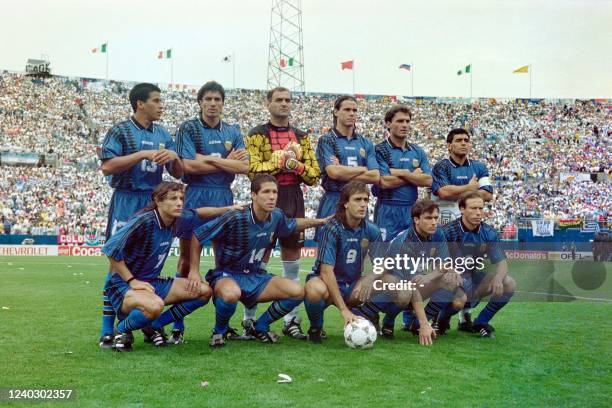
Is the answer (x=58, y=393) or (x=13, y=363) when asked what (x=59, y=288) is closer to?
(x=13, y=363)

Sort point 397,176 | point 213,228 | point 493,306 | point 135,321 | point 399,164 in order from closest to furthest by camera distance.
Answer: point 135,321 < point 213,228 < point 493,306 < point 397,176 < point 399,164

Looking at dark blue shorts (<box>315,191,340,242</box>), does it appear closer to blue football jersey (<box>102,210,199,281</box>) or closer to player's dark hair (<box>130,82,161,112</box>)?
blue football jersey (<box>102,210,199,281</box>)

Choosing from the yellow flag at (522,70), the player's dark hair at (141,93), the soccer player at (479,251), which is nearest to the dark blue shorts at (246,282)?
the player's dark hair at (141,93)

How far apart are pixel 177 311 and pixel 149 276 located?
41cm

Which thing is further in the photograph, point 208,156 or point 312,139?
point 312,139

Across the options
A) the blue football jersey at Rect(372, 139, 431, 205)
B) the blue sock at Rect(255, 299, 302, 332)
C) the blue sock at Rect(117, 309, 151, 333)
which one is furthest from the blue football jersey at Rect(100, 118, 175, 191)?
the blue football jersey at Rect(372, 139, 431, 205)

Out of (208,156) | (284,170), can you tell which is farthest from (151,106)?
(284,170)

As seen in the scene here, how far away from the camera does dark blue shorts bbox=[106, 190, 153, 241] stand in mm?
5984

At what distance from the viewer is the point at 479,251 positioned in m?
6.59

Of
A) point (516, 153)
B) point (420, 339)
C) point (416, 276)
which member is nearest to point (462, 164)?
point (416, 276)

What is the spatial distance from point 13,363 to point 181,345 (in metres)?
1.42

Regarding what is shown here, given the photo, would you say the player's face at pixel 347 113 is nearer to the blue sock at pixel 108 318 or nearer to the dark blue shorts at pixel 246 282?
the dark blue shorts at pixel 246 282

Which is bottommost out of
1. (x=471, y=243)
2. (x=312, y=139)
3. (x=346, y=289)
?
(x=346, y=289)

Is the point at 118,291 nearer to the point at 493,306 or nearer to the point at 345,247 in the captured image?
the point at 345,247
